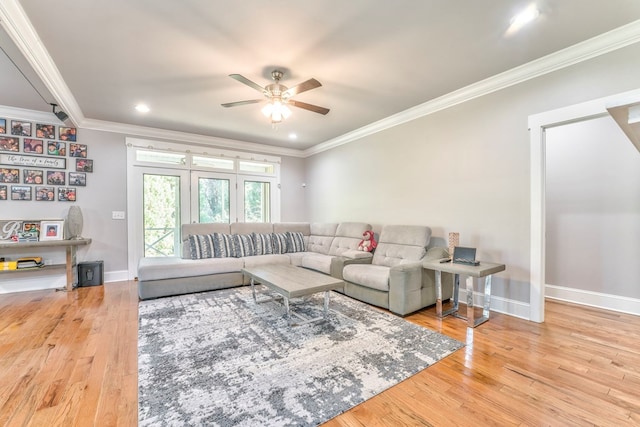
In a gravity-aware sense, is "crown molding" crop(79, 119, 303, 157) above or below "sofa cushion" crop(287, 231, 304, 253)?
above

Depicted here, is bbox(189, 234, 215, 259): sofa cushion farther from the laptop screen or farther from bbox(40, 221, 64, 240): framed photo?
the laptop screen

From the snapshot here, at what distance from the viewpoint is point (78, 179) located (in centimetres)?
447

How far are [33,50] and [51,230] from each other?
9.14ft

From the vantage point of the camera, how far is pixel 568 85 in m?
2.71

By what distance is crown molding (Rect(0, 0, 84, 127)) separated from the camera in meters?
2.01

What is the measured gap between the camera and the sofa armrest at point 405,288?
3020 mm

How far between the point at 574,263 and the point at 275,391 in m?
4.13

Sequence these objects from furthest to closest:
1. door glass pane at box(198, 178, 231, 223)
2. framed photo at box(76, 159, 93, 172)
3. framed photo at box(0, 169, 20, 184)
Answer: door glass pane at box(198, 178, 231, 223)
framed photo at box(76, 159, 93, 172)
framed photo at box(0, 169, 20, 184)

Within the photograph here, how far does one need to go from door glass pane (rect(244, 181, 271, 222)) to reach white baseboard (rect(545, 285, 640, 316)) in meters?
5.14

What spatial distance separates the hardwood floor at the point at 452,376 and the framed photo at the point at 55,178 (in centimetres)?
215

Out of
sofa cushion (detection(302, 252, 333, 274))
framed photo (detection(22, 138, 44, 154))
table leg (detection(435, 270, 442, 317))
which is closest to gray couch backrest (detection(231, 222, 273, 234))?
sofa cushion (detection(302, 252, 333, 274))

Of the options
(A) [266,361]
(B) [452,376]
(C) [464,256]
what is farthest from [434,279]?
(A) [266,361]

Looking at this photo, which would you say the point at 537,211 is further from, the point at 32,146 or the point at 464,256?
the point at 32,146

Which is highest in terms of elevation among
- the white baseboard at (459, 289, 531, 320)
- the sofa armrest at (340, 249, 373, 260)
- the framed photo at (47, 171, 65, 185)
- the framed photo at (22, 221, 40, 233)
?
the framed photo at (47, 171, 65, 185)
